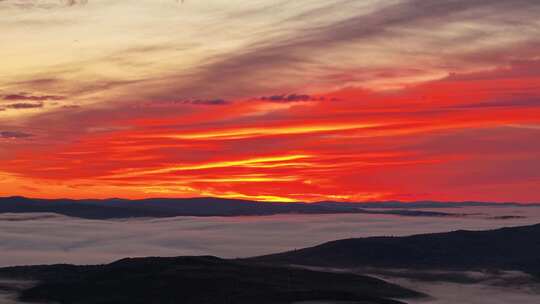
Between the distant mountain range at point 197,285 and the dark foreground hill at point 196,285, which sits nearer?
the distant mountain range at point 197,285

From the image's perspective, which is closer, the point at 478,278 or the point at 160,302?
the point at 160,302

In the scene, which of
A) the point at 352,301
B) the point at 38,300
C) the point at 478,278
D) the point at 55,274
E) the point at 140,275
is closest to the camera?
the point at 352,301

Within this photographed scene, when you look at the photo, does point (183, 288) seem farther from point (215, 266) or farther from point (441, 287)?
point (441, 287)

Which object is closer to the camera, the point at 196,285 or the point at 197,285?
the point at 196,285

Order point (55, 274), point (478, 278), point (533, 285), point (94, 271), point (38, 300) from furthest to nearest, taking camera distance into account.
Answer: point (478, 278)
point (533, 285)
point (55, 274)
point (94, 271)
point (38, 300)

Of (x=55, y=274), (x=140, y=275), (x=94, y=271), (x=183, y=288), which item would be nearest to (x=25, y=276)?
(x=55, y=274)

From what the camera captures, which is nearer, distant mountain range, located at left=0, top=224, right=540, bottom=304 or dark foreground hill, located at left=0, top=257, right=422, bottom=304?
distant mountain range, located at left=0, top=224, right=540, bottom=304

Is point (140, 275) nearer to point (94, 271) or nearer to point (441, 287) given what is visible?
point (94, 271)
